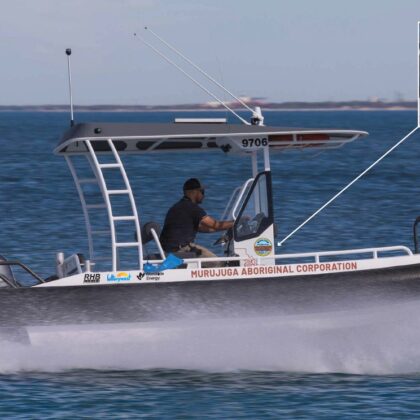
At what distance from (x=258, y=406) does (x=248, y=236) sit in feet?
5.85

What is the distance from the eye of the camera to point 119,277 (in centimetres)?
1068

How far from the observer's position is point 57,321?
10.7 meters

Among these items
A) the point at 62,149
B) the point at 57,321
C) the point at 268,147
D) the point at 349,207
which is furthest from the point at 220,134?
the point at 349,207

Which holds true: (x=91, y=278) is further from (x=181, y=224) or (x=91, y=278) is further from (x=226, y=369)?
(x=226, y=369)

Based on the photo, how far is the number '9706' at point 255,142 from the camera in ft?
36.1

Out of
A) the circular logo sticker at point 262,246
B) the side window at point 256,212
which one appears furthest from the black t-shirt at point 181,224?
the circular logo sticker at point 262,246

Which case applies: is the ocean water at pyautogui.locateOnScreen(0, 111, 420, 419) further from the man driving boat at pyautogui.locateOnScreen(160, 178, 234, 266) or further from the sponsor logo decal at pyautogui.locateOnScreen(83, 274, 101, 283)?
the man driving boat at pyautogui.locateOnScreen(160, 178, 234, 266)

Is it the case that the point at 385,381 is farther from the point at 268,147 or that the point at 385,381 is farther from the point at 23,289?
the point at 23,289

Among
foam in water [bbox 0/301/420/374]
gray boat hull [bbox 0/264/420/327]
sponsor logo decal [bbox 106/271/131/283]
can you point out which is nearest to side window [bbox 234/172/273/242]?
gray boat hull [bbox 0/264/420/327]

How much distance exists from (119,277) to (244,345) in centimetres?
128

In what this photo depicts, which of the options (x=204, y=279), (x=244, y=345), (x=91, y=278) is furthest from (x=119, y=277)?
(x=244, y=345)

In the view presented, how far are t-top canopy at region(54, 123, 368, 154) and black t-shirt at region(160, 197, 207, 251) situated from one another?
63cm

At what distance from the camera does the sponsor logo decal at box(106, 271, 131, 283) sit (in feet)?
35.0

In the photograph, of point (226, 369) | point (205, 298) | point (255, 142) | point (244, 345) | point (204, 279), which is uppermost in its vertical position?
point (255, 142)
